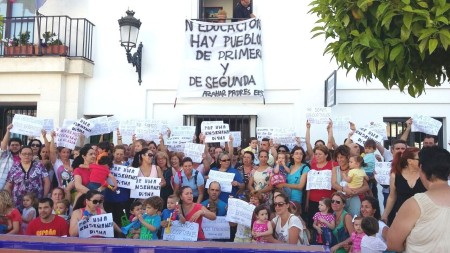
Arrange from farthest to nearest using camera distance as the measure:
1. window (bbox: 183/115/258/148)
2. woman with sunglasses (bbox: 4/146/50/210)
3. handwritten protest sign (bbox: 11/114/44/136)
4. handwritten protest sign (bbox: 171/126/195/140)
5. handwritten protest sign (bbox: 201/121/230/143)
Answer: window (bbox: 183/115/258/148) < handwritten protest sign (bbox: 171/126/195/140) < handwritten protest sign (bbox: 201/121/230/143) < handwritten protest sign (bbox: 11/114/44/136) < woman with sunglasses (bbox: 4/146/50/210)

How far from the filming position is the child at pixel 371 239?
5094mm

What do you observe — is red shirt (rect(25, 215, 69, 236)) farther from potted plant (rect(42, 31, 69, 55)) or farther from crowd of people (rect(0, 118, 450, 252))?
potted plant (rect(42, 31, 69, 55))

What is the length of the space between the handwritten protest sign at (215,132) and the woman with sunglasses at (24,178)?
8.92 feet

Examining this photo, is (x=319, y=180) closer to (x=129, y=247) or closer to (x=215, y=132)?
(x=215, y=132)

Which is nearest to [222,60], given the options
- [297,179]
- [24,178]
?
[297,179]

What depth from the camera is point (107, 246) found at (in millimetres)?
3281

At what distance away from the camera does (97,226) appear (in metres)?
5.57

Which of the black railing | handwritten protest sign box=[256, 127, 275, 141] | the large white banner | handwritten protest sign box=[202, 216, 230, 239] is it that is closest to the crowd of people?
handwritten protest sign box=[202, 216, 230, 239]

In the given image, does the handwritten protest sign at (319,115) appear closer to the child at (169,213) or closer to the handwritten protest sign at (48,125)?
the child at (169,213)

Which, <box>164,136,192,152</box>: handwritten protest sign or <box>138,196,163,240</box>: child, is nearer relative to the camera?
<box>138,196,163,240</box>: child

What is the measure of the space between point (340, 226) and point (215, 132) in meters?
3.05

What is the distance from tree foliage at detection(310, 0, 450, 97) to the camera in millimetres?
3148

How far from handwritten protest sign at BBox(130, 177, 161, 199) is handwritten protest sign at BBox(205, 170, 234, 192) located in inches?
28.3

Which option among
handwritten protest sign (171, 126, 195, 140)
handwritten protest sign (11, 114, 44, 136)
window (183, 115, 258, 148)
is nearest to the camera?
handwritten protest sign (11, 114, 44, 136)
